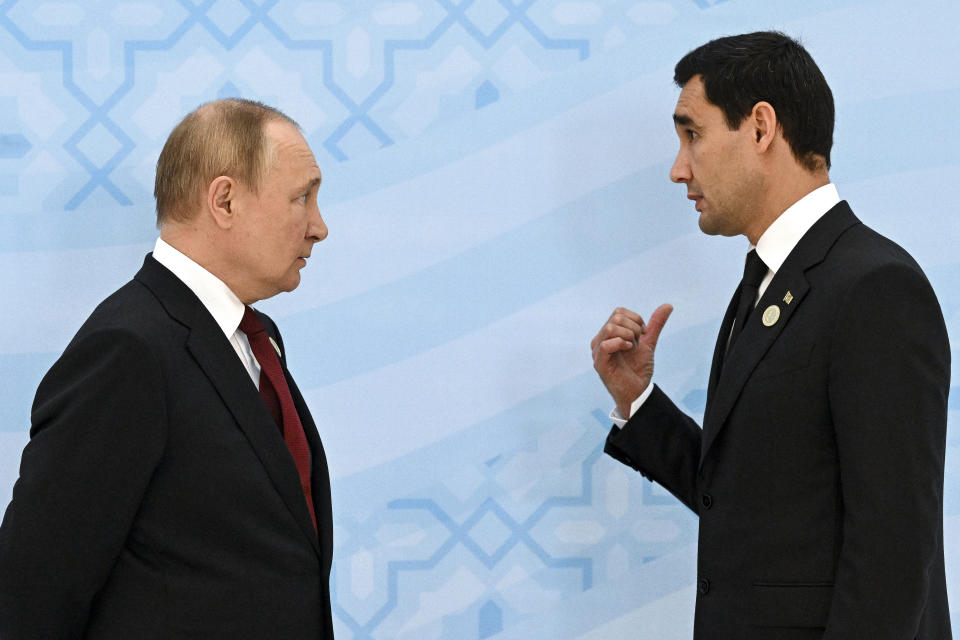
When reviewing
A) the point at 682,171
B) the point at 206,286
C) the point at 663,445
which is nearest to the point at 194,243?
the point at 206,286

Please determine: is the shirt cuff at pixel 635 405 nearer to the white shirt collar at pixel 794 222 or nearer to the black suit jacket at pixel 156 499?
the white shirt collar at pixel 794 222

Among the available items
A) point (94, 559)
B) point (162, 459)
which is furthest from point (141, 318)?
point (94, 559)

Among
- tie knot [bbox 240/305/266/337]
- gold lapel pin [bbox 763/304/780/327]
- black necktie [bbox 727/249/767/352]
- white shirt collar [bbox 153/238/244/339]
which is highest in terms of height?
white shirt collar [bbox 153/238/244/339]

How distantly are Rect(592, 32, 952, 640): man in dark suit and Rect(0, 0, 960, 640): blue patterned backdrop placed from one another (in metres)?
0.53

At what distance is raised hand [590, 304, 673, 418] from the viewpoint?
6.70 ft

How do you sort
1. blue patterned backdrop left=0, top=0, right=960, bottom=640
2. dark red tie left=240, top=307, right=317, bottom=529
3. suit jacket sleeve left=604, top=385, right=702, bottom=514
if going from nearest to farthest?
dark red tie left=240, top=307, right=317, bottom=529, suit jacket sleeve left=604, top=385, right=702, bottom=514, blue patterned backdrop left=0, top=0, right=960, bottom=640

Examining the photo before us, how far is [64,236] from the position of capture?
230 cm

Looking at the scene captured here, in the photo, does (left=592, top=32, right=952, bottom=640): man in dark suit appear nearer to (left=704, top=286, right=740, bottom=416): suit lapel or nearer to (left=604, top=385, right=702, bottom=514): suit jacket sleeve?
(left=704, top=286, right=740, bottom=416): suit lapel

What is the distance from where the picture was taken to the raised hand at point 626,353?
80.4 inches

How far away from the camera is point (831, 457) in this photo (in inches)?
61.6

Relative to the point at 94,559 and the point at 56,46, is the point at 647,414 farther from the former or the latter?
the point at 56,46

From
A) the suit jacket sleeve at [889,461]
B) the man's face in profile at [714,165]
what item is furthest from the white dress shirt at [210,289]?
the suit jacket sleeve at [889,461]

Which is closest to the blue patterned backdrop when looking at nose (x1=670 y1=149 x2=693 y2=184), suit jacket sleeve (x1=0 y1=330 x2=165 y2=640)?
nose (x1=670 y1=149 x2=693 y2=184)

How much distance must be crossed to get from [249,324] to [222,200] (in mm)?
205
